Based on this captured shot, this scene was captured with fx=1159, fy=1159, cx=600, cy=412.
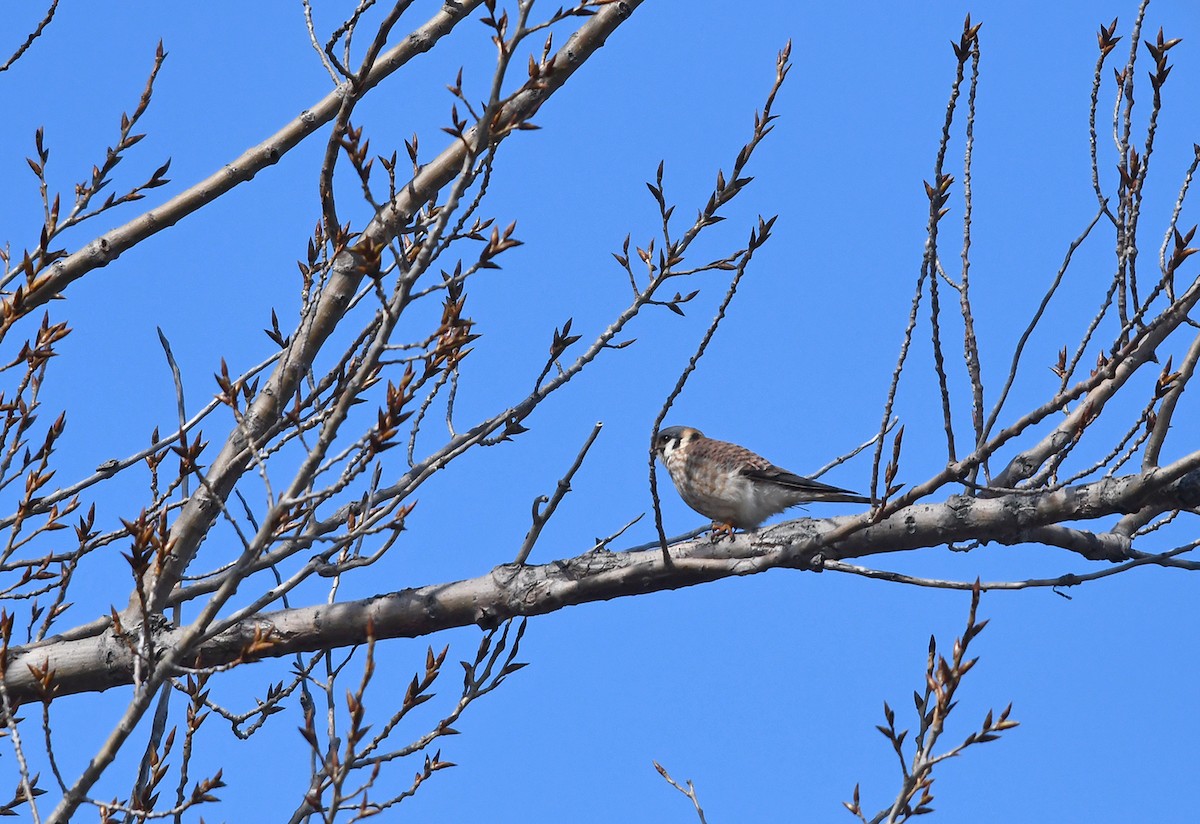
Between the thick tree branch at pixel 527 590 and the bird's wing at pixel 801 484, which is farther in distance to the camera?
the bird's wing at pixel 801 484

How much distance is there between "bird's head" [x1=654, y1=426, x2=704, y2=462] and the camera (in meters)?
5.79

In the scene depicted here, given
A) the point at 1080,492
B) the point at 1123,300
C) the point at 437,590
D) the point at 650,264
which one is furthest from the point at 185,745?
the point at 1123,300

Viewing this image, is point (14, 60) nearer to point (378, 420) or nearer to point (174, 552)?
point (174, 552)

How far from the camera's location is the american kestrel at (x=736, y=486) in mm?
4855

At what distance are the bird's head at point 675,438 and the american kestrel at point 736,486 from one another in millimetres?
194

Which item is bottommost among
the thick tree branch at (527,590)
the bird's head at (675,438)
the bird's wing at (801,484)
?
the thick tree branch at (527,590)

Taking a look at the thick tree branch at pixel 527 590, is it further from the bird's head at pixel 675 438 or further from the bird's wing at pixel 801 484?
the bird's head at pixel 675 438

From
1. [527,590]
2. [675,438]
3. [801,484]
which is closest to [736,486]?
[801,484]

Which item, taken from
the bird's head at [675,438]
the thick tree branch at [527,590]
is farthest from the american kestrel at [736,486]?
the thick tree branch at [527,590]

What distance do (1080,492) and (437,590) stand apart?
5.81ft

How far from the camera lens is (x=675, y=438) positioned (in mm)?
6012

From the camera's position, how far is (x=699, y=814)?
3.07 meters

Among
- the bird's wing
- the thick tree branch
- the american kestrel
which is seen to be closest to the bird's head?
the american kestrel

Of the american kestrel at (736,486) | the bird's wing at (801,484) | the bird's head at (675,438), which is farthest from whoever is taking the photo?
the bird's head at (675,438)
